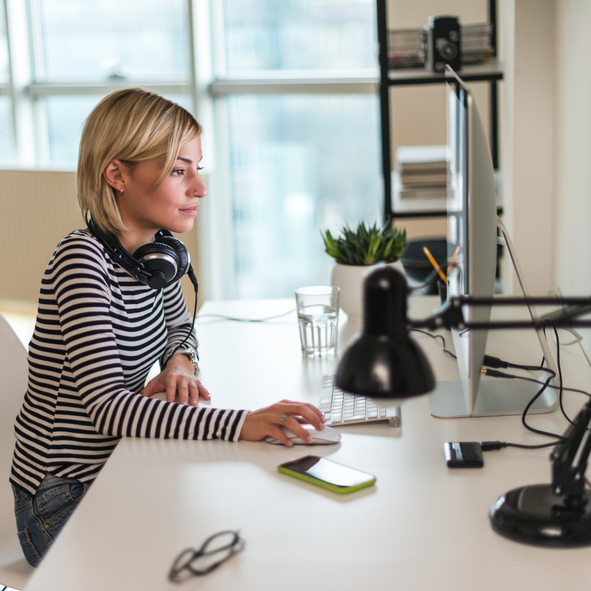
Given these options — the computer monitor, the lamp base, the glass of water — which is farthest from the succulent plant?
the lamp base

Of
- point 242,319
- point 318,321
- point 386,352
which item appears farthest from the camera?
point 242,319

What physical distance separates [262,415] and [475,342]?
31 cm

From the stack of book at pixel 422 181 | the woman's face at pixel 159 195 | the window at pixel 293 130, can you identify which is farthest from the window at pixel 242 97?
the woman's face at pixel 159 195

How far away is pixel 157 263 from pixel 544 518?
750 millimetres

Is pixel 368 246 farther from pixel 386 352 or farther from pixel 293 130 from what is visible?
pixel 293 130

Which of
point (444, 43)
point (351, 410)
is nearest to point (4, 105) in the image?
point (444, 43)

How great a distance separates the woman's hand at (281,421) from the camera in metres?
0.98

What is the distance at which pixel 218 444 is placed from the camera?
99 centimetres

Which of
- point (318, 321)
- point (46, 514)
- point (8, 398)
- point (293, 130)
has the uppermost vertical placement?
point (293, 130)

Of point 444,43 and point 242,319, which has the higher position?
point 444,43

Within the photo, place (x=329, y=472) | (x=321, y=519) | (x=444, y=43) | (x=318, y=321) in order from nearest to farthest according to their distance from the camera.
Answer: (x=321, y=519) < (x=329, y=472) < (x=318, y=321) < (x=444, y=43)

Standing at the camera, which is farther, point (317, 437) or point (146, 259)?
point (146, 259)

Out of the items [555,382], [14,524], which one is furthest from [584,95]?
[14,524]

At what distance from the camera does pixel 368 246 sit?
5.32ft
